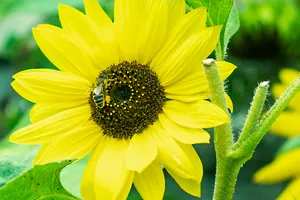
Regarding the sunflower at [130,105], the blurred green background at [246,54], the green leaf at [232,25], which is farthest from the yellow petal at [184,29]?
the blurred green background at [246,54]

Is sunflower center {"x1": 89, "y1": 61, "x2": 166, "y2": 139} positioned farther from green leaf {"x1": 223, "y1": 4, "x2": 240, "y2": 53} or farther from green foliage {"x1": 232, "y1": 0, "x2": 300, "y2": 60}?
green foliage {"x1": 232, "y1": 0, "x2": 300, "y2": 60}

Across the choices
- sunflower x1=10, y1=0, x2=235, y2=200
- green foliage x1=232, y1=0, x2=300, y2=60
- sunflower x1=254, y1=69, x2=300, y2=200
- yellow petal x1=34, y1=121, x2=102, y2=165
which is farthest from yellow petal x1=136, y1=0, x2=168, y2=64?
green foliage x1=232, y1=0, x2=300, y2=60

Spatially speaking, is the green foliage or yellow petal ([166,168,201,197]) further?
the green foliage

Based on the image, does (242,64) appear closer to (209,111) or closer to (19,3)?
(19,3)

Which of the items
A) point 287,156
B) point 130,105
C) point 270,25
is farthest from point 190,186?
point 270,25

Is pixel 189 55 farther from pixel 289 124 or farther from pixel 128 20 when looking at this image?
pixel 289 124
